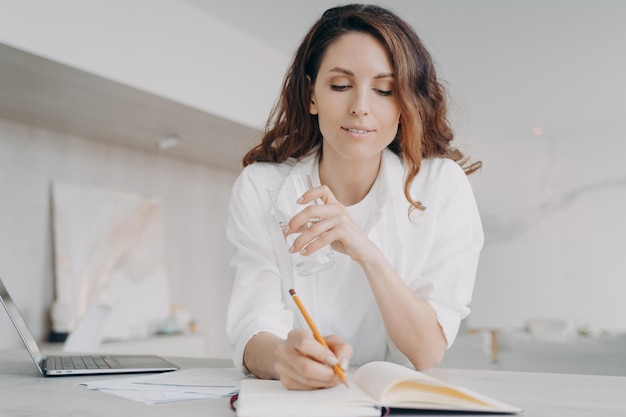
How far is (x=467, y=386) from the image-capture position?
0.98 m

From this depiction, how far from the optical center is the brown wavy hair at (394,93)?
55.1 inches

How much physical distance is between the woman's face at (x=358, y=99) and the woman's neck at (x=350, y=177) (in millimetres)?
114

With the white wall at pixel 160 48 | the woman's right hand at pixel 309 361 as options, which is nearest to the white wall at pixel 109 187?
the white wall at pixel 160 48

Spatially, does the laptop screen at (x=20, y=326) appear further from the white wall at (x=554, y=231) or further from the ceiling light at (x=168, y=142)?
the white wall at (x=554, y=231)

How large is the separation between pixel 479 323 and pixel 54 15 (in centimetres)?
590

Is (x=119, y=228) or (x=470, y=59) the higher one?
(x=470, y=59)

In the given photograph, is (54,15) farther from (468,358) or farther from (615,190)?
(615,190)

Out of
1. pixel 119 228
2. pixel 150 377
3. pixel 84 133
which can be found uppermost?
pixel 84 133

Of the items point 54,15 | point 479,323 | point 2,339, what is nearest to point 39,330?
point 2,339

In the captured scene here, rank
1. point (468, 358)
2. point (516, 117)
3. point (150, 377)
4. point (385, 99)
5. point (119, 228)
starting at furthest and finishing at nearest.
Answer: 1. point (516, 117)
2. point (119, 228)
3. point (468, 358)
4. point (385, 99)
5. point (150, 377)

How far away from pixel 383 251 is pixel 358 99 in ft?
1.11

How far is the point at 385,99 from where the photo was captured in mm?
1389

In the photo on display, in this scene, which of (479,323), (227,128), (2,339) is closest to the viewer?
(2,339)

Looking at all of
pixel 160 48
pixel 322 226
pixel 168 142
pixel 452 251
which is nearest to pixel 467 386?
pixel 322 226
